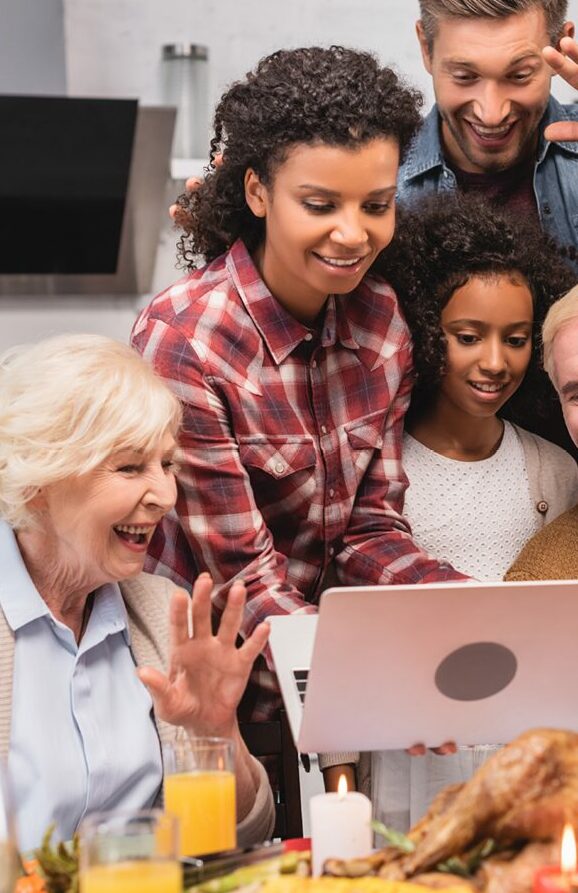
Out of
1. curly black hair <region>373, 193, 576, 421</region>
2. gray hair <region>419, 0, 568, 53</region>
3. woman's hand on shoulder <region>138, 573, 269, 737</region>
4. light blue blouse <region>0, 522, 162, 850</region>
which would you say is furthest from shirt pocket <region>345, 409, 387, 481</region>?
gray hair <region>419, 0, 568, 53</region>

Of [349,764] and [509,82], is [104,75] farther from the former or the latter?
[349,764]

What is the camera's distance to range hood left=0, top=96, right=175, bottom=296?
3.83 metres

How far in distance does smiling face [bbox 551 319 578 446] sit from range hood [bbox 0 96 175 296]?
2.02m

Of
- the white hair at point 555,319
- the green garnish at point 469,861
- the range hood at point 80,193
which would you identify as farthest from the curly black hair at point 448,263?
the range hood at point 80,193

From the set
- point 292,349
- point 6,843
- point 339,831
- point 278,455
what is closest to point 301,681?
point 339,831

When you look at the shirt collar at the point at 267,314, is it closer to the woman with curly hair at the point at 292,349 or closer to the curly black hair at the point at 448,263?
the woman with curly hair at the point at 292,349

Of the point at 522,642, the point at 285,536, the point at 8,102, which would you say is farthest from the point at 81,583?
the point at 8,102

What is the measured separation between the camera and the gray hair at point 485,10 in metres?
2.26

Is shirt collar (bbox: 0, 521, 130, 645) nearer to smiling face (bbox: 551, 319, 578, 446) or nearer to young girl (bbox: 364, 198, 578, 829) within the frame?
young girl (bbox: 364, 198, 578, 829)

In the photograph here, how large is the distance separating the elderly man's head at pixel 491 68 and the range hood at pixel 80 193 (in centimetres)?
158

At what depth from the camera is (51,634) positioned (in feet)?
5.66

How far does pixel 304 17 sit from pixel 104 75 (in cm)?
63

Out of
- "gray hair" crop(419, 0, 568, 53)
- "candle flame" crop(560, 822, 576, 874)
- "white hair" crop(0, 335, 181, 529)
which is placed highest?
"gray hair" crop(419, 0, 568, 53)

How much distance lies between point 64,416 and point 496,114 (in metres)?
1.02
